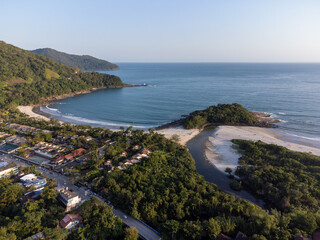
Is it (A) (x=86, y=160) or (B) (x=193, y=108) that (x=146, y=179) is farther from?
(B) (x=193, y=108)

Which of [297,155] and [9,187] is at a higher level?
[9,187]

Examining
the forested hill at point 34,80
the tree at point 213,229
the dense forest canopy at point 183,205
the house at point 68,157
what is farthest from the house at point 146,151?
the forested hill at point 34,80

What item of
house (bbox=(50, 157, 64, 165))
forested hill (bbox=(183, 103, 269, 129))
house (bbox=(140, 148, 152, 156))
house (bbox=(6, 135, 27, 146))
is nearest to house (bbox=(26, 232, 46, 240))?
house (bbox=(50, 157, 64, 165))

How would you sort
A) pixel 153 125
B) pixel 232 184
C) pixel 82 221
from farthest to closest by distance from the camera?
pixel 153 125
pixel 232 184
pixel 82 221

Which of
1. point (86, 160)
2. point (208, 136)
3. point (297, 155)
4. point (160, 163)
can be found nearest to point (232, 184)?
point (160, 163)

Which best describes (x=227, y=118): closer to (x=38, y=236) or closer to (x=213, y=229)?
(x=213, y=229)

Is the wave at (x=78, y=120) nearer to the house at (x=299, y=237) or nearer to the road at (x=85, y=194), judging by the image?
the road at (x=85, y=194)
